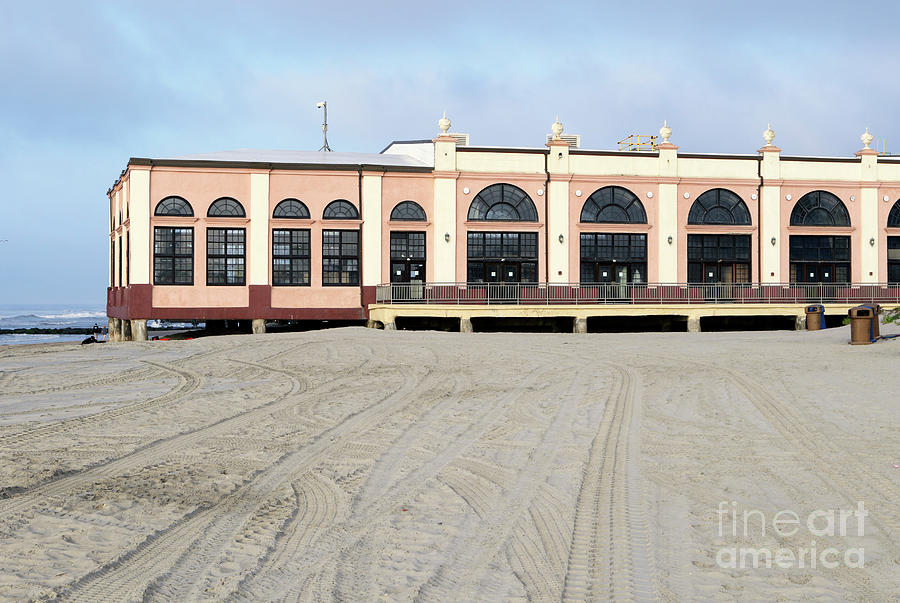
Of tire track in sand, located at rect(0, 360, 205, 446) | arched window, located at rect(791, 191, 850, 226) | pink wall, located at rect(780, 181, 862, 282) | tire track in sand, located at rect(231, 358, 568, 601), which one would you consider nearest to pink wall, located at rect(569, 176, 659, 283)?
pink wall, located at rect(780, 181, 862, 282)

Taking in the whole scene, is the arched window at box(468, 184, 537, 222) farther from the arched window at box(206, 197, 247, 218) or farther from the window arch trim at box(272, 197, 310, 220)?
the arched window at box(206, 197, 247, 218)

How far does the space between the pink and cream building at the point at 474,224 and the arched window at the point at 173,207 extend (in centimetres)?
6

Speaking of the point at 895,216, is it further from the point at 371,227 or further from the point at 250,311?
the point at 250,311

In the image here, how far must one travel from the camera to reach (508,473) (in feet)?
22.4

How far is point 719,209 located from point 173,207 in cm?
2429

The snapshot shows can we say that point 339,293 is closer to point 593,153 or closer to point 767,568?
point 593,153

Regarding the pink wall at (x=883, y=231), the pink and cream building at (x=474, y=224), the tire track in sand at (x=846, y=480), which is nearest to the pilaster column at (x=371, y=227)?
the pink and cream building at (x=474, y=224)

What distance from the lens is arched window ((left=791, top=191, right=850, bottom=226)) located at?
33875 millimetres

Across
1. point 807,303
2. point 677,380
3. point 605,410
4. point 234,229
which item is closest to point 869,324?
point 677,380

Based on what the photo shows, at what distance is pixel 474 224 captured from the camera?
31953 millimetres

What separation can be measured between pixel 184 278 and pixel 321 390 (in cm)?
2004

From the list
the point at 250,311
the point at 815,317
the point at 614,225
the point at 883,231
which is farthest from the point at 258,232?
the point at 883,231

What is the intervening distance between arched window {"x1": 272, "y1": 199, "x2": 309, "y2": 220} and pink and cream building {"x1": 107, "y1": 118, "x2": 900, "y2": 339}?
1.7 inches

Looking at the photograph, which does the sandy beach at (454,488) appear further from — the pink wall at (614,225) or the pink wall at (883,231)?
the pink wall at (883,231)
